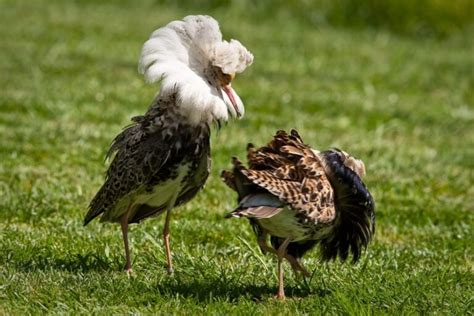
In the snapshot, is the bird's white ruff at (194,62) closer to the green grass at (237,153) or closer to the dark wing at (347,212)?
the dark wing at (347,212)

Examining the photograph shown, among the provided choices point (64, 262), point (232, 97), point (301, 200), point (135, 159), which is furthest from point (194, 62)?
point (64, 262)

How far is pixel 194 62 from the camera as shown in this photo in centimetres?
628

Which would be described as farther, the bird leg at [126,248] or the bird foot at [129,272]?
the bird leg at [126,248]

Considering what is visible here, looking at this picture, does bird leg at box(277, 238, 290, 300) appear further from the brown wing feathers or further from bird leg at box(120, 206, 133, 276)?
bird leg at box(120, 206, 133, 276)

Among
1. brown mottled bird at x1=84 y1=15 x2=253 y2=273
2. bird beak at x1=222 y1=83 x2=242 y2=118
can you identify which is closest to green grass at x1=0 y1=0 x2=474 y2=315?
brown mottled bird at x1=84 y1=15 x2=253 y2=273

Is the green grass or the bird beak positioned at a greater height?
the bird beak

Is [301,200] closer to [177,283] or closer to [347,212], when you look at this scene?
[347,212]

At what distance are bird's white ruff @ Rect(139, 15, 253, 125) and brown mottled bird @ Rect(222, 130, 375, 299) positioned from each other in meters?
0.37

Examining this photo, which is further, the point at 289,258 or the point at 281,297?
the point at 289,258

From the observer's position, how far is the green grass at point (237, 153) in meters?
5.93

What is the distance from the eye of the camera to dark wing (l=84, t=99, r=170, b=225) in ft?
20.4

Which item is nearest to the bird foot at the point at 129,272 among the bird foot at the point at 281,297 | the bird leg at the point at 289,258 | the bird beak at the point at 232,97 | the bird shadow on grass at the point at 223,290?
the bird shadow on grass at the point at 223,290

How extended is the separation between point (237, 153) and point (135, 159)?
4186 mm

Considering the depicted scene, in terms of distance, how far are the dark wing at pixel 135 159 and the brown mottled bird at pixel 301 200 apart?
0.45m
